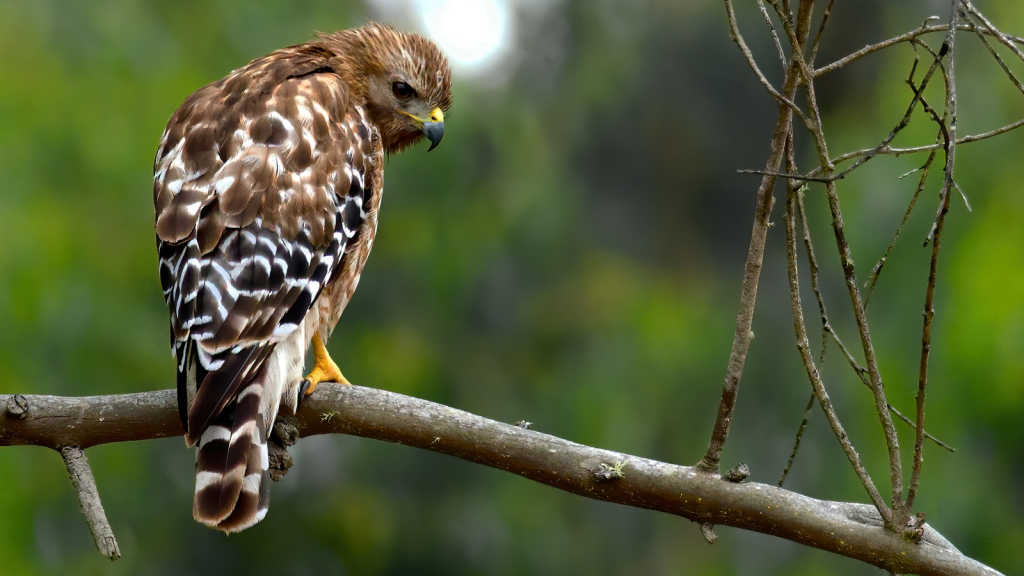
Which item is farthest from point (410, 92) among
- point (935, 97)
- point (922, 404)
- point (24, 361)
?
point (935, 97)

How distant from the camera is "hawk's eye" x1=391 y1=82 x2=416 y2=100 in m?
3.46

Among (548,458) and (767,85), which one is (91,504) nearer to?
(548,458)

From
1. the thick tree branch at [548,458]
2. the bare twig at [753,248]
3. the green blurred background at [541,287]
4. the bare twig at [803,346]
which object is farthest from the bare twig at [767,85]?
the green blurred background at [541,287]

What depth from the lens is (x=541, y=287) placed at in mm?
6113

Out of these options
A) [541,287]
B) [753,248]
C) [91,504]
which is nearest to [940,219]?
[753,248]

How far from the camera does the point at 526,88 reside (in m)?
6.75

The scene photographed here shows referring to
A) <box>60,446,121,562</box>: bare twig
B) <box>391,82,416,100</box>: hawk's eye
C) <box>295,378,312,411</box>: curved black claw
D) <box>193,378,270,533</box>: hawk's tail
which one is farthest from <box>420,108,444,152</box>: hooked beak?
<box>60,446,121,562</box>: bare twig

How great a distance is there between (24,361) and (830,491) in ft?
13.6

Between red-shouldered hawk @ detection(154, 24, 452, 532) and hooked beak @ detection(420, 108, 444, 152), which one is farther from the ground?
hooked beak @ detection(420, 108, 444, 152)

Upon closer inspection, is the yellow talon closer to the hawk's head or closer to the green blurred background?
the hawk's head

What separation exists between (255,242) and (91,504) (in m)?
0.73

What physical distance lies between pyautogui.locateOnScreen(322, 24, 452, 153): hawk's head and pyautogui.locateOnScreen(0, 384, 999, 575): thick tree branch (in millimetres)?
1271

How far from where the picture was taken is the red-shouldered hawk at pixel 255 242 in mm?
2336

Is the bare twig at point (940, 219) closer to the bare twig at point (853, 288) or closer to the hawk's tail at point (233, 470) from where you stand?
the bare twig at point (853, 288)
